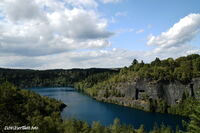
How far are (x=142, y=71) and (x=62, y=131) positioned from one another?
11614 centimetres

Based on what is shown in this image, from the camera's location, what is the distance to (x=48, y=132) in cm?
6028

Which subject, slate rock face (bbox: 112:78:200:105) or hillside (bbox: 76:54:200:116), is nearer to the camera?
slate rock face (bbox: 112:78:200:105)

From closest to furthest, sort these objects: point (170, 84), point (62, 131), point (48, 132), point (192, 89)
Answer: point (48, 132), point (62, 131), point (192, 89), point (170, 84)

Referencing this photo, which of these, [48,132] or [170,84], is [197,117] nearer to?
[48,132]

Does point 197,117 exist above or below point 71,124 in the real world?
above

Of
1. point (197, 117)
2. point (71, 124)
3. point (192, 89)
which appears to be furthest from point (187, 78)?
point (197, 117)

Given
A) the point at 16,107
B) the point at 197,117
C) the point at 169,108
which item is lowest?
the point at 169,108

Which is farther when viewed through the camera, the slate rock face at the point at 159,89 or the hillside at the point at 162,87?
the hillside at the point at 162,87

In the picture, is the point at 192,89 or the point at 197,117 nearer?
the point at 197,117

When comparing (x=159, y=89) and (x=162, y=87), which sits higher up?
(x=162, y=87)

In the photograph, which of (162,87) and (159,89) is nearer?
(159,89)

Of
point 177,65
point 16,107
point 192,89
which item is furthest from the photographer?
point 177,65

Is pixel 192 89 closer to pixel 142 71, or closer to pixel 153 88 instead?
pixel 153 88

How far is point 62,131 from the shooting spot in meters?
67.0
